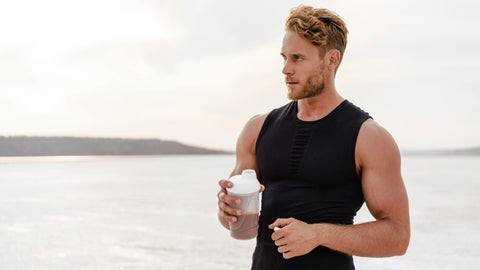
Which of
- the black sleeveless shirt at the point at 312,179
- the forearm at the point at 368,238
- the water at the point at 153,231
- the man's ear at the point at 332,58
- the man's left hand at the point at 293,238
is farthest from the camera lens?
the water at the point at 153,231

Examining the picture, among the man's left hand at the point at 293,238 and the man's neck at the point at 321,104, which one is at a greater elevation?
the man's neck at the point at 321,104

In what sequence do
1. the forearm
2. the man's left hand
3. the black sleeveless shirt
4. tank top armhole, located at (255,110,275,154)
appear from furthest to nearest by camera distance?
tank top armhole, located at (255,110,275,154)
the black sleeveless shirt
the forearm
the man's left hand

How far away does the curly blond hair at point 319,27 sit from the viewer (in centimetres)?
194

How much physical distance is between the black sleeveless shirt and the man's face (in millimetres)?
147

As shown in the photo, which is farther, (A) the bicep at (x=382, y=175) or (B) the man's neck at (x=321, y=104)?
(B) the man's neck at (x=321, y=104)

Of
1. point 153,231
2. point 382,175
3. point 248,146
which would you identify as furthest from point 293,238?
point 153,231

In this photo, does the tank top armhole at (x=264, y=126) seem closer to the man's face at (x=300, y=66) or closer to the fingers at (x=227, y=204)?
the man's face at (x=300, y=66)

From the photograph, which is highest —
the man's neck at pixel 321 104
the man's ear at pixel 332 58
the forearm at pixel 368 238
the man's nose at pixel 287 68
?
the man's ear at pixel 332 58

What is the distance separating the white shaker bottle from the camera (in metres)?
1.77

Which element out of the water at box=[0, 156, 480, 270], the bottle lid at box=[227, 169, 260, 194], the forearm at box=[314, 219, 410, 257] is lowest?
the water at box=[0, 156, 480, 270]

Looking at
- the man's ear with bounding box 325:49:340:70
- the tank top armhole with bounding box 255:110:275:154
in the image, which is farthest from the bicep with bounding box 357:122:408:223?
the tank top armhole with bounding box 255:110:275:154

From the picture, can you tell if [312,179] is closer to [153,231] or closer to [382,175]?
[382,175]

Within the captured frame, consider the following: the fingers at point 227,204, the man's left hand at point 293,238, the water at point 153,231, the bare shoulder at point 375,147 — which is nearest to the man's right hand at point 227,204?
the fingers at point 227,204

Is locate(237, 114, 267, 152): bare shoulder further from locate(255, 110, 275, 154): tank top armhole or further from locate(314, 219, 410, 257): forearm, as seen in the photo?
locate(314, 219, 410, 257): forearm
